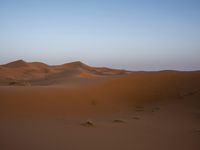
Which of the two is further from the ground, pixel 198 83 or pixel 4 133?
pixel 198 83

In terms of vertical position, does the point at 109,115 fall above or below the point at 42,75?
below

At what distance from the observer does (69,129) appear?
5848 mm

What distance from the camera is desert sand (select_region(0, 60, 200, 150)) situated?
488cm

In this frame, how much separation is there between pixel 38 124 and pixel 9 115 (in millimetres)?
1434

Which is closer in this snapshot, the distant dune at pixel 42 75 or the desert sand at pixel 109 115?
the desert sand at pixel 109 115

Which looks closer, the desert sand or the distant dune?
the desert sand

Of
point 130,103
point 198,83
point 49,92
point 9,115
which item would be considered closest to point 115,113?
point 130,103

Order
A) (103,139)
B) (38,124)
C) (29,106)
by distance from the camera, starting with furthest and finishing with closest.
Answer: (29,106) → (38,124) → (103,139)

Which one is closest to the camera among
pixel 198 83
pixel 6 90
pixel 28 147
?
pixel 28 147

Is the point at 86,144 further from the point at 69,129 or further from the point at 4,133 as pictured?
the point at 4,133

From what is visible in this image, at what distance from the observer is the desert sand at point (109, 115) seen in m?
4.88

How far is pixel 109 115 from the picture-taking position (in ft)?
26.7

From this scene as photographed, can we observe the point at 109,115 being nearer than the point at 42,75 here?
Yes

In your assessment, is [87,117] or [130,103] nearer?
[87,117]
